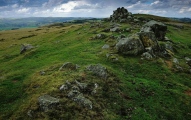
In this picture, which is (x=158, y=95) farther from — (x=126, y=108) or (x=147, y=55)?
(x=147, y=55)

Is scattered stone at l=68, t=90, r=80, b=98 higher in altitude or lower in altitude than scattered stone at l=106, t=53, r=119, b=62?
higher

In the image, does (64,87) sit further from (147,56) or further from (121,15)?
(121,15)

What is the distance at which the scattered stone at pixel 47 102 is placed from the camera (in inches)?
736

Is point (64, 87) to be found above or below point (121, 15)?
below

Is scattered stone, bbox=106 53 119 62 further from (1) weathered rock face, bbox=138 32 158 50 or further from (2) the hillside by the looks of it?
(1) weathered rock face, bbox=138 32 158 50

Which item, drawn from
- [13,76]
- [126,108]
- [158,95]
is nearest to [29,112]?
[126,108]

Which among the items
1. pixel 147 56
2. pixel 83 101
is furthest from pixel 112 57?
pixel 83 101

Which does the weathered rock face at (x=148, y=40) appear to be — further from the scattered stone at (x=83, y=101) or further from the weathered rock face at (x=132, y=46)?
the scattered stone at (x=83, y=101)

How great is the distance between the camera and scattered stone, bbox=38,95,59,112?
61.3 ft

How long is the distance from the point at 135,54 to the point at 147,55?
265cm

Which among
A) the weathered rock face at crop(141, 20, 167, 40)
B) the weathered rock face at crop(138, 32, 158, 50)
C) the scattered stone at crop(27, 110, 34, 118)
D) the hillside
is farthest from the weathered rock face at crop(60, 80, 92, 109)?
the weathered rock face at crop(141, 20, 167, 40)

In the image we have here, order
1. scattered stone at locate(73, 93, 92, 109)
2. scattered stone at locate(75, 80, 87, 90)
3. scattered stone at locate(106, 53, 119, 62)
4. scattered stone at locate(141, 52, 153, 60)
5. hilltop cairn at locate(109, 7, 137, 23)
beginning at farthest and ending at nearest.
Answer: hilltop cairn at locate(109, 7, 137, 23), scattered stone at locate(141, 52, 153, 60), scattered stone at locate(106, 53, 119, 62), scattered stone at locate(75, 80, 87, 90), scattered stone at locate(73, 93, 92, 109)

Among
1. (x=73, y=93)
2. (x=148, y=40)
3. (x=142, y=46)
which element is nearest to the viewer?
(x=73, y=93)

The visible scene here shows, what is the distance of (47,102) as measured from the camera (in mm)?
19016
